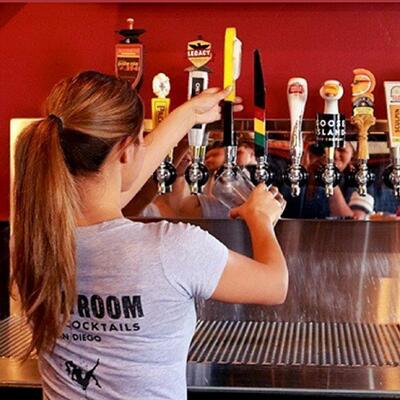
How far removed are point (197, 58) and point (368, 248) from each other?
56 cm

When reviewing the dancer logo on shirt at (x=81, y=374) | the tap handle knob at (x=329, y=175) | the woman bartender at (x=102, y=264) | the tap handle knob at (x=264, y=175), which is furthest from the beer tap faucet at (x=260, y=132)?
the dancer logo on shirt at (x=81, y=374)

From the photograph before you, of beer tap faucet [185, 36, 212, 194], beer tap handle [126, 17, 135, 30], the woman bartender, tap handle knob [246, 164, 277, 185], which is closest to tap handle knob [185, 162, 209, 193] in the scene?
beer tap faucet [185, 36, 212, 194]

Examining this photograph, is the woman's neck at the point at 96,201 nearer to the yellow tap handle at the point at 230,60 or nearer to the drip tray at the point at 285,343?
the drip tray at the point at 285,343

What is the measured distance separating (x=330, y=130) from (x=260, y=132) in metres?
0.15

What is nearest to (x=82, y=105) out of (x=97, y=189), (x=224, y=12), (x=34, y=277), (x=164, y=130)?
(x=97, y=189)

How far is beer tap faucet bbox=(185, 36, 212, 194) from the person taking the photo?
1744 mm

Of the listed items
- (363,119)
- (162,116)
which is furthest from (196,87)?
(363,119)

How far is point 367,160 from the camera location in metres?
1.78

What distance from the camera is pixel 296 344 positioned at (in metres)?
1.67

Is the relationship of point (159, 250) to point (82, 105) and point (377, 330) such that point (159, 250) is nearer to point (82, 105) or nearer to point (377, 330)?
point (82, 105)

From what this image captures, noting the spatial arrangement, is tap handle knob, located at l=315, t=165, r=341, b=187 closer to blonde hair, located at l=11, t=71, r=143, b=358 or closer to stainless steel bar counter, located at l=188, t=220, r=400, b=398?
stainless steel bar counter, located at l=188, t=220, r=400, b=398

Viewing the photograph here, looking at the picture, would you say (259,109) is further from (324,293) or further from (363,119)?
(324,293)

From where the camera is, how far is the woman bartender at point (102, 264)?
1.08m

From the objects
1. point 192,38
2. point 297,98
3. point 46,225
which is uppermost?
point 192,38
